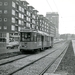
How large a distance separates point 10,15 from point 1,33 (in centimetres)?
801

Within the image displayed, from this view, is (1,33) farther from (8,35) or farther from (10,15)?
(10,15)

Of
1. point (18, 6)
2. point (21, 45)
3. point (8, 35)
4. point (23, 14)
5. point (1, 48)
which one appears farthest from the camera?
point (23, 14)

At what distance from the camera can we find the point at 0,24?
64812mm

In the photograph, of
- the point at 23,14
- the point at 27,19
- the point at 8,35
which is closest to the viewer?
the point at 8,35

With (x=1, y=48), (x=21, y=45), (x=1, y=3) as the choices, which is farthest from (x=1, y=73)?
(x=1, y=3)

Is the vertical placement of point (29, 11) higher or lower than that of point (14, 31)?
higher

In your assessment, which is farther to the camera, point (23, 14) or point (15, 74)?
point (23, 14)

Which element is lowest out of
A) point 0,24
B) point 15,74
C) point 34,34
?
point 15,74

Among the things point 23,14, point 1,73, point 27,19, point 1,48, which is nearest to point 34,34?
point 1,48

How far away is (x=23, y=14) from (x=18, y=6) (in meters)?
6.97

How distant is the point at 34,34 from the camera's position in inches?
790

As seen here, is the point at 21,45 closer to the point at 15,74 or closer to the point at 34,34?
the point at 34,34

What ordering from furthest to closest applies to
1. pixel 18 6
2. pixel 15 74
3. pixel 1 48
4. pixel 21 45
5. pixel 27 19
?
1. pixel 27 19
2. pixel 18 6
3. pixel 1 48
4. pixel 21 45
5. pixel 15 74

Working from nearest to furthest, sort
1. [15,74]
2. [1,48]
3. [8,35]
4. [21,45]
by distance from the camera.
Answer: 1. [15,74]
2. [21,45]
3. [1,48]
4. [8,35]
